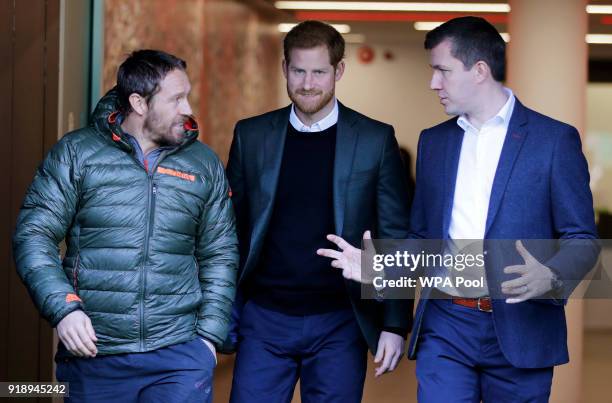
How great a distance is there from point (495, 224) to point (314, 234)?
72cm

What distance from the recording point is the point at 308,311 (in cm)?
401

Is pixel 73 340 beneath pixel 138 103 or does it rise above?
beneath

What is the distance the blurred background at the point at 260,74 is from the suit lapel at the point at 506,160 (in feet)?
7.67

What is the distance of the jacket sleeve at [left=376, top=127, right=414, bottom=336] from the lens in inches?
159

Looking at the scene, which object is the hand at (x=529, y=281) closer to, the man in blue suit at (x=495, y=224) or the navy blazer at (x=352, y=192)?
the man in blue suit at (x=495, y=224)

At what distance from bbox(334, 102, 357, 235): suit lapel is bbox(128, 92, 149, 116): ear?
79 centimetres

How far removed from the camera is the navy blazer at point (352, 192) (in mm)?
4027

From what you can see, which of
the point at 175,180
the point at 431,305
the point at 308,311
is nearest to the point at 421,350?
the point at 431,305

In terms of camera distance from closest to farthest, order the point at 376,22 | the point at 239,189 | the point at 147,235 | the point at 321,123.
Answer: the point at 147,235 < the point at 321,123 < the point at 239,189 < the point at 376,22

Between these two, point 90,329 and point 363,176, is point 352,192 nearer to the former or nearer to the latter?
point 363,176

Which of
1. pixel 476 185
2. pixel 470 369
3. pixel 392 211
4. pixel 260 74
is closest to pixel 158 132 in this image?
pixel 392 211

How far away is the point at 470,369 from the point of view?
3699 mm

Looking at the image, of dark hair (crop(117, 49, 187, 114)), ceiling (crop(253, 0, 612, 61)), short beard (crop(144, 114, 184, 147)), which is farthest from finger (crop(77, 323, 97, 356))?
ceiling (crop(253, 0, 612, 61))

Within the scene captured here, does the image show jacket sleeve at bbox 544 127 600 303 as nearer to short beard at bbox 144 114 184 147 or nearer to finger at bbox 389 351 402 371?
finger at bbox 389 351 402 371
